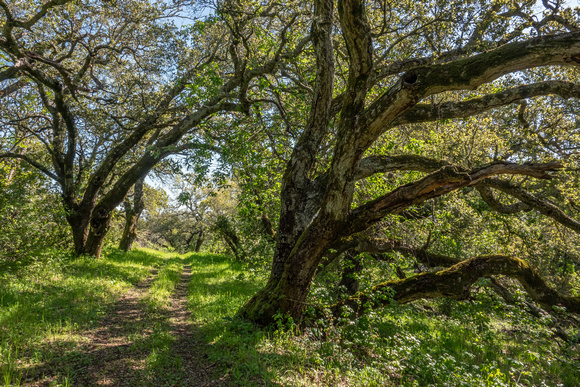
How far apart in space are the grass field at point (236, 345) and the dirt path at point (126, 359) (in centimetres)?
3

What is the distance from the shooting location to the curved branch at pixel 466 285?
215 inches

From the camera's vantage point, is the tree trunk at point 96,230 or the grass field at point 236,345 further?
the tree trunk at point 96,230

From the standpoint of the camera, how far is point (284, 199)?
5750 millimetres

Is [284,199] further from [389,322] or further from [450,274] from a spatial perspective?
[389,322]

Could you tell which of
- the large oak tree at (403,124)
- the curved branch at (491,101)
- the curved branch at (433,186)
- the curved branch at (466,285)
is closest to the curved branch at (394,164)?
the large oak tree at (403,124)

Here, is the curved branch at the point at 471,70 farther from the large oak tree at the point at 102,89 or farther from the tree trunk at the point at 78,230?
the tree trunk at the point at 78,230

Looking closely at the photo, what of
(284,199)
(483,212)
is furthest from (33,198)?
(483,212)

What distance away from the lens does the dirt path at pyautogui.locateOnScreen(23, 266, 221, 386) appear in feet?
11.6

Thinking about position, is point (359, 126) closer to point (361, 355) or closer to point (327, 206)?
point (327, 206)

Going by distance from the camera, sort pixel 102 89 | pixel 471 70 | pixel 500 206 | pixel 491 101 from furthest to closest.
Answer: pixel 102 89
pixel 500 206
pixel 491 101
pixel 471 70

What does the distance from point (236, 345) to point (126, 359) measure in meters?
1.56

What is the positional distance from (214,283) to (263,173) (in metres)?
5.36

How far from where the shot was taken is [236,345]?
15.1ft

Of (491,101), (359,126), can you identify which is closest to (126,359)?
(359,126)
